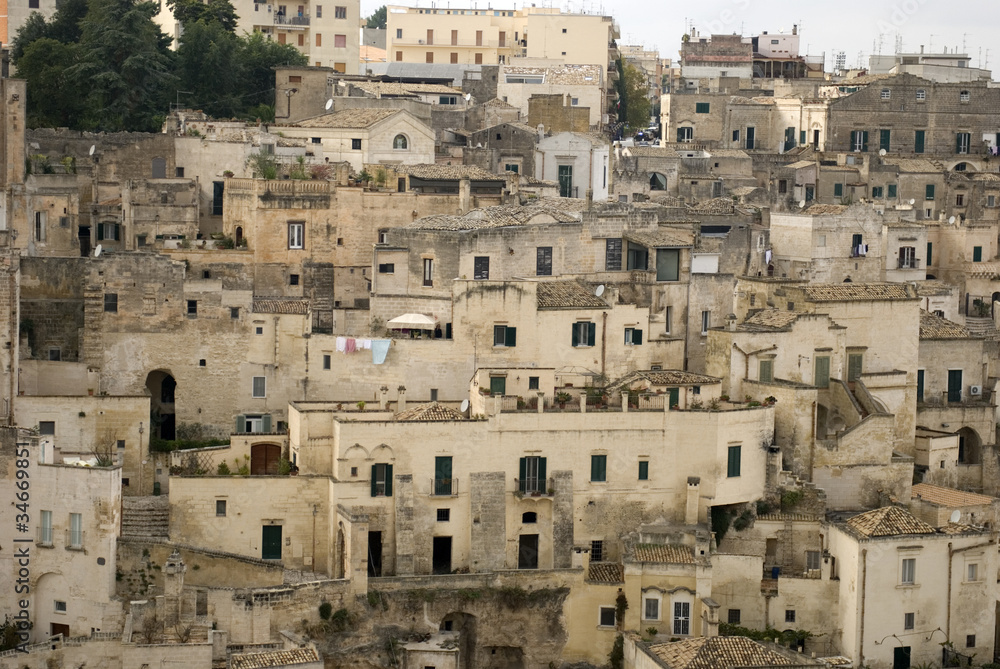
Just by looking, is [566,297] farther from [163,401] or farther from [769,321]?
[163,401]

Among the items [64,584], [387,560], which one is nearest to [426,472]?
[387,560]

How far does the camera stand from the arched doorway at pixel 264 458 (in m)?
51.8

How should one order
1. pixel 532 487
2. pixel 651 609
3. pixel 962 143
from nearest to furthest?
pixel 651 609, pixel 532 487, pixel 962 143

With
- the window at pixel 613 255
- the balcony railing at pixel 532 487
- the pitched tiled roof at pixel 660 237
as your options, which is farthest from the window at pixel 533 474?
the pitched tiled roof at pixel 660 237

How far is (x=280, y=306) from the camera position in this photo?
180 ft

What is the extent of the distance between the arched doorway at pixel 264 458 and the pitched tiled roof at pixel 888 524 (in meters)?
14.4

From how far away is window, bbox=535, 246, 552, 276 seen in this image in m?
57.6

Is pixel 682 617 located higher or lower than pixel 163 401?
lower

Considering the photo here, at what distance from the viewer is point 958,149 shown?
81.9m

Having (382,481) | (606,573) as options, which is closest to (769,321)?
(606,573)

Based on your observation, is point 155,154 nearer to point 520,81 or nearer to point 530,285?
point 530,285

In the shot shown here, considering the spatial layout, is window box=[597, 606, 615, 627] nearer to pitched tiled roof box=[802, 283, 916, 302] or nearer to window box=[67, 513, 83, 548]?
pitched tiled roof box=[802, 283, 916, 302]

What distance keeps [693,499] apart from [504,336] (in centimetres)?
673

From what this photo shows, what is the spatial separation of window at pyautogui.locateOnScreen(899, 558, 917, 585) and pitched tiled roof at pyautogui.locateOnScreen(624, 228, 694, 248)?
1226cm
